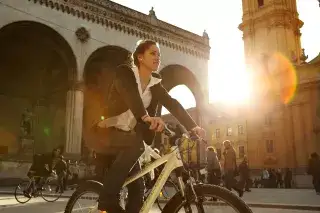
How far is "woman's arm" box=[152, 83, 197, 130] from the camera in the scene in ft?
10.0

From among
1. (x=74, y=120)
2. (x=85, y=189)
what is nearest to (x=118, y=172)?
(x=85, y=189)

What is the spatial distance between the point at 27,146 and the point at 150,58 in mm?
23827

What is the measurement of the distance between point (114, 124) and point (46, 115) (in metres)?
26.0

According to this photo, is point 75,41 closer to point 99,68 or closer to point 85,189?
point 99,68

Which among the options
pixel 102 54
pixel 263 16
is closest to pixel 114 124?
pixel 102 54

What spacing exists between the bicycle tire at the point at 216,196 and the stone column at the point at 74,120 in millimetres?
18547

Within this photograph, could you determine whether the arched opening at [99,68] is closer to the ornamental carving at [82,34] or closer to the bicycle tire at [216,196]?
the ornamental carving at [82,34]

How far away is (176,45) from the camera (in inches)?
1083

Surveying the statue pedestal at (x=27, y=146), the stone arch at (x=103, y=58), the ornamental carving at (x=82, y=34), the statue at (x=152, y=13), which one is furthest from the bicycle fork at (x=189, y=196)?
the statue at (x=152, y=13)

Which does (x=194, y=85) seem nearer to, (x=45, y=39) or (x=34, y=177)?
(x=45, y=39)

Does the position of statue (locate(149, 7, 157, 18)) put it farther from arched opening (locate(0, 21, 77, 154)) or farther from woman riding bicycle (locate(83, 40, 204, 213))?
woman riding bicycle (locate(83, 40, 204, 213))

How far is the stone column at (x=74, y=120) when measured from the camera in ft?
66.9

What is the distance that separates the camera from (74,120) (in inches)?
816

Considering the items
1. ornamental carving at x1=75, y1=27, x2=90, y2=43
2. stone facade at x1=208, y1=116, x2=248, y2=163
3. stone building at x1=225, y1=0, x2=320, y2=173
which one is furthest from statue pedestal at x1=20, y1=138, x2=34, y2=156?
stone facade at x1=208, y1=116, x2=248, y2=163
